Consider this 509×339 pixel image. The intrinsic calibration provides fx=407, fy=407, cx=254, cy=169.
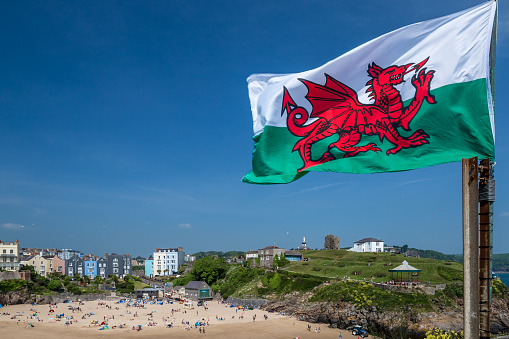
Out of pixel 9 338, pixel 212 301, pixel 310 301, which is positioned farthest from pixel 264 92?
pixel 212 301

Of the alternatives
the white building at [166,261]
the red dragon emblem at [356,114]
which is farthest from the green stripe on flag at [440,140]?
the white building at [166,261]

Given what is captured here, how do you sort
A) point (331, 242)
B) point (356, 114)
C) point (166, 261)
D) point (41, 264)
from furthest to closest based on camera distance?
point (166, 261)
point (331, 242)
point (41, 264)
point (356, 114)

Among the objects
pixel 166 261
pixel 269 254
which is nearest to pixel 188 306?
pixel 269 254

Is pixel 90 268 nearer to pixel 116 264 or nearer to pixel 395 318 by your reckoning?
pixel 116 264

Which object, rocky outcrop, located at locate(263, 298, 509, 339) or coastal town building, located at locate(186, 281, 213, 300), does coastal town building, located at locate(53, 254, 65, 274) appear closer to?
coastal town building, located at locate(186, 281, 213, 300)

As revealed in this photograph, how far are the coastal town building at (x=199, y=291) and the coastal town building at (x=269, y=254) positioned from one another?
46.4 ft

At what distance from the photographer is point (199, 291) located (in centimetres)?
8550

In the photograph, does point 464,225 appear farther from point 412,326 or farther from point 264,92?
point 412,326

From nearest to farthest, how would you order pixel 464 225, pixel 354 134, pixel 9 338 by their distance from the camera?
pixel 464 225 → pixel 354 134 → pixel 9 338

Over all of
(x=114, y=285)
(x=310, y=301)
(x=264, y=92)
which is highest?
(x=264, y=92)

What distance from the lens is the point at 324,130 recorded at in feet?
36.1

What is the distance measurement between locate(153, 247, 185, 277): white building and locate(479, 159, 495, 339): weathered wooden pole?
151025 millimetres

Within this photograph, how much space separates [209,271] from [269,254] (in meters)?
15.0

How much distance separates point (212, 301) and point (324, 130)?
3129 inches
